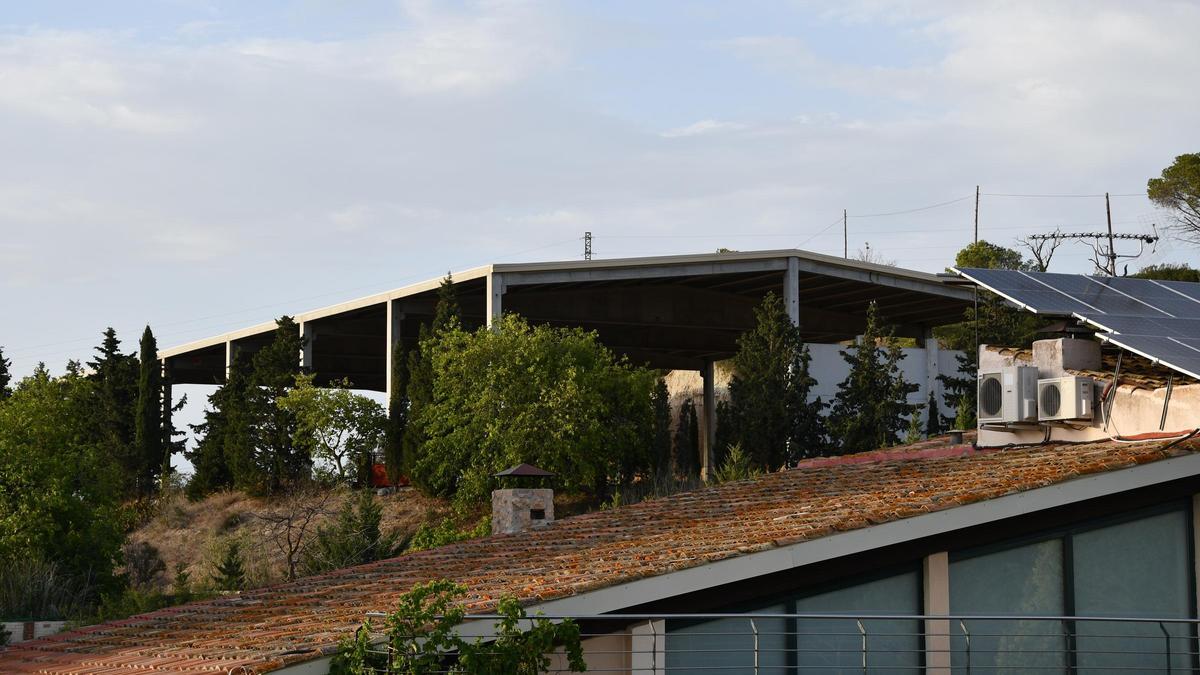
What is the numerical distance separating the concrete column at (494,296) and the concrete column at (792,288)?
24.9 ft

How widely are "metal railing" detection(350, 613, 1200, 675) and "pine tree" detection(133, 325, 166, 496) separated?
3684cm

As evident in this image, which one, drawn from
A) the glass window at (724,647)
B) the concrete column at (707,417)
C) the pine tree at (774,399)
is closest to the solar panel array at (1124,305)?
the glass window at (724,647)

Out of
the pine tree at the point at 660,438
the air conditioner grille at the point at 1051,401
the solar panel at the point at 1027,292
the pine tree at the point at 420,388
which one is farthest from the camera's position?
the pine tree at the point at 420,388

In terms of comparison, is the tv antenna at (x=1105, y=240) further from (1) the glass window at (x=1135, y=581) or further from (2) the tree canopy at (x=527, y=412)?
(1) the glass window at (x=1135, y=581)

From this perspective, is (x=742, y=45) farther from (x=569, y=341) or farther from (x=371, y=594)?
(x=569, y=341)

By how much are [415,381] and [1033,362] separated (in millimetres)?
23407

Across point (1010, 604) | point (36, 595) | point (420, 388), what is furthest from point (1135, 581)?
point (420, 388)

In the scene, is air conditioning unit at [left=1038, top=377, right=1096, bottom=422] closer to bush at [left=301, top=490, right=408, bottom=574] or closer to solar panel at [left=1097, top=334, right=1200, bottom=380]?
solar panel at [left=1097, top=334, right=1200, bottom=380]

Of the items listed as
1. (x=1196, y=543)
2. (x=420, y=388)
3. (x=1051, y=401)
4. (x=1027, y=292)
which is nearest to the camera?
(x=1196, y=543)

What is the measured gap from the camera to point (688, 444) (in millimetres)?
42688

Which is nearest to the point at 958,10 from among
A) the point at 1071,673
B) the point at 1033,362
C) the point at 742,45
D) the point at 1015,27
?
the point at 1015,27

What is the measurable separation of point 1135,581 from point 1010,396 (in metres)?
2.99

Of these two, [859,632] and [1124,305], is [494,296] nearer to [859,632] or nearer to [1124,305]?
[1124,305]

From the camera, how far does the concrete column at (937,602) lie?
41.2ft
